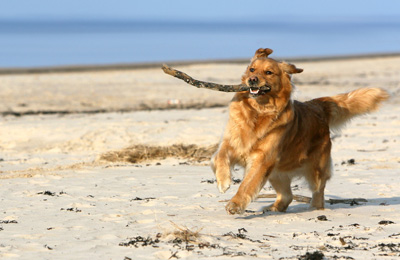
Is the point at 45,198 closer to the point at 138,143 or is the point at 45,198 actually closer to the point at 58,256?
the point at 58,256

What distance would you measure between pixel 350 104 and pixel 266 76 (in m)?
1.51

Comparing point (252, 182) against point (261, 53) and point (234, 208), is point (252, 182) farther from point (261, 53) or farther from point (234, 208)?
point (261, 53)

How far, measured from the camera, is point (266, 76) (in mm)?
6828

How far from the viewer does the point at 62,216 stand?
21.4 feet

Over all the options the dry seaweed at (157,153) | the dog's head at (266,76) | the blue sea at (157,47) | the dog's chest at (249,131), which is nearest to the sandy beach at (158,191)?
the dry seaweed at (157,153)

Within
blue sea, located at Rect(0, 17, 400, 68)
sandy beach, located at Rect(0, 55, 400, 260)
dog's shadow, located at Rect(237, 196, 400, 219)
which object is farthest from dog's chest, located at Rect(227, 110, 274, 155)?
blue sea, located at Rect(0, 17, 400, 68)

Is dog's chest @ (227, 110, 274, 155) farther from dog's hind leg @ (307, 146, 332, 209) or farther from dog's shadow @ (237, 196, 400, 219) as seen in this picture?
dog's hind leg @ (307, 146, 332, 209)

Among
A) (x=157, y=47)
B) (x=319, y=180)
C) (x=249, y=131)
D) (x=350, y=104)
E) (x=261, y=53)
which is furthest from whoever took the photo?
(x=157, y=47)

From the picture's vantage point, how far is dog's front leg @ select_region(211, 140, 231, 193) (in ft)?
21.5

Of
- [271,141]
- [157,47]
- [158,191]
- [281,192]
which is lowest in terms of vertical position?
[158,191]

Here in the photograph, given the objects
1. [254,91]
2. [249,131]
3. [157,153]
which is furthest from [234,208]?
[157,153]

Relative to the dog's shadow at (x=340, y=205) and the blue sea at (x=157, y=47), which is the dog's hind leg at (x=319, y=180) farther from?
the blue sea at (x=157, y=47)

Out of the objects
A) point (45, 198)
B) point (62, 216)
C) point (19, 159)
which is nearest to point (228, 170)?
point (62, 216)

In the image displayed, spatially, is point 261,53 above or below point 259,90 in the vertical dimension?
above
